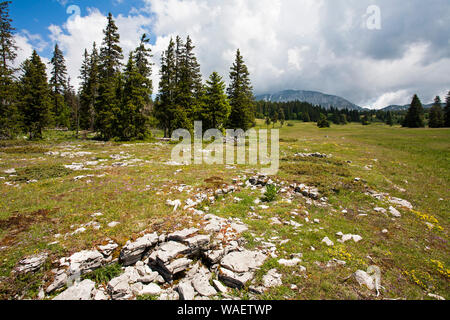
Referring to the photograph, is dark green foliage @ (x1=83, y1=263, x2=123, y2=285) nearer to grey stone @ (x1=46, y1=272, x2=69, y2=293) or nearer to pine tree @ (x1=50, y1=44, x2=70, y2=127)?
grey stone @ (x1=46, y1=272, x2=69, y2=293)

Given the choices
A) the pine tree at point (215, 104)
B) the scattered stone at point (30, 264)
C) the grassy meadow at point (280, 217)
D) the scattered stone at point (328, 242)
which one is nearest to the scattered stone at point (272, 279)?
the grassy meadow at point (280, 217)

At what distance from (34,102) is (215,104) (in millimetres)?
29019

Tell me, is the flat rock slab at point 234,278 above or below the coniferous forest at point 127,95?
below

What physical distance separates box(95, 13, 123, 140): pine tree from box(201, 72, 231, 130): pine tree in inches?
576

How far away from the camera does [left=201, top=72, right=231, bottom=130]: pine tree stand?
2989cm

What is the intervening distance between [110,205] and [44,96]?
34.6 meters

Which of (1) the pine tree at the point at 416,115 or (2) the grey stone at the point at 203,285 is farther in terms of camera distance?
(1) the pine tree at the point at 416,115

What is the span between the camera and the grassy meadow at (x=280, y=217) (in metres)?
4.75

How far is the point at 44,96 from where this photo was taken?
2966cm

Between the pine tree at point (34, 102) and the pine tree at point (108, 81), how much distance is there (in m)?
7.11

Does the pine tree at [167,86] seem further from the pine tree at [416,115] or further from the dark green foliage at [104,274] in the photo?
the pine tree at [416,115]

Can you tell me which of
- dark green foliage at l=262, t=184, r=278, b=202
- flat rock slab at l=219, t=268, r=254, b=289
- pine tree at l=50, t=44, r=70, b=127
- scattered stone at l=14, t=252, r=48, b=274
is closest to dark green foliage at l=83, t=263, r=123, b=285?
scattered stone at l=14, t=252, r=48, b=274

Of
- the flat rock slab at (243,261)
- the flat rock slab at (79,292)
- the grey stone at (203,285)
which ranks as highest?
the flat rock slab at (243,261)

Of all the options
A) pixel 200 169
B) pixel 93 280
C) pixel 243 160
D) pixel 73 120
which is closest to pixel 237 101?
pixel 243 160
